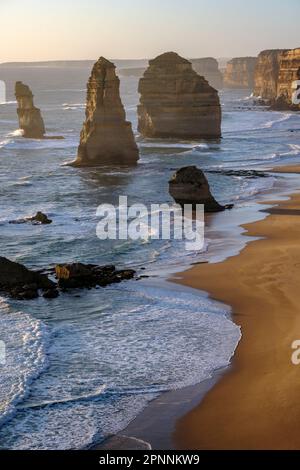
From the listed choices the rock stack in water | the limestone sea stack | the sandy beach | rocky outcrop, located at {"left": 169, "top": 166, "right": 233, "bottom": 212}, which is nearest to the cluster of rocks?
the sandy beach

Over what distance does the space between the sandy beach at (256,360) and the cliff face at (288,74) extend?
352 ft

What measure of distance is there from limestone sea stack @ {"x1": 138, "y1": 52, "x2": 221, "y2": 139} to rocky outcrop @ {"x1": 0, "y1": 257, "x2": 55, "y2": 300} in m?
54.1

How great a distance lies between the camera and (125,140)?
5516cm

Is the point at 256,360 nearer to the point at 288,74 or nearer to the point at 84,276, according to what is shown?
the point at 84,276

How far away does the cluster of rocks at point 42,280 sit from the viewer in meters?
21.5

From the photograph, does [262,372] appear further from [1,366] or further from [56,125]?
[56,125]

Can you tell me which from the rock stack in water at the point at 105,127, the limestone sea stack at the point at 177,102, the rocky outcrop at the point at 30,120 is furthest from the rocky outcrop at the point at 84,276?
the rocky outcrop at the point at 30,120

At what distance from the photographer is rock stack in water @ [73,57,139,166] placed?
5366 centimetres

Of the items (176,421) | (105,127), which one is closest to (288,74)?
(105,127)

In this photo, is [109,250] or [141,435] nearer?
[141,435]

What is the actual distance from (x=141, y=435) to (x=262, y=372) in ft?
12.3

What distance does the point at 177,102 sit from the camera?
244 ft

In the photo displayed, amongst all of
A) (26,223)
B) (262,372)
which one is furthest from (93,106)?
(262,372)
